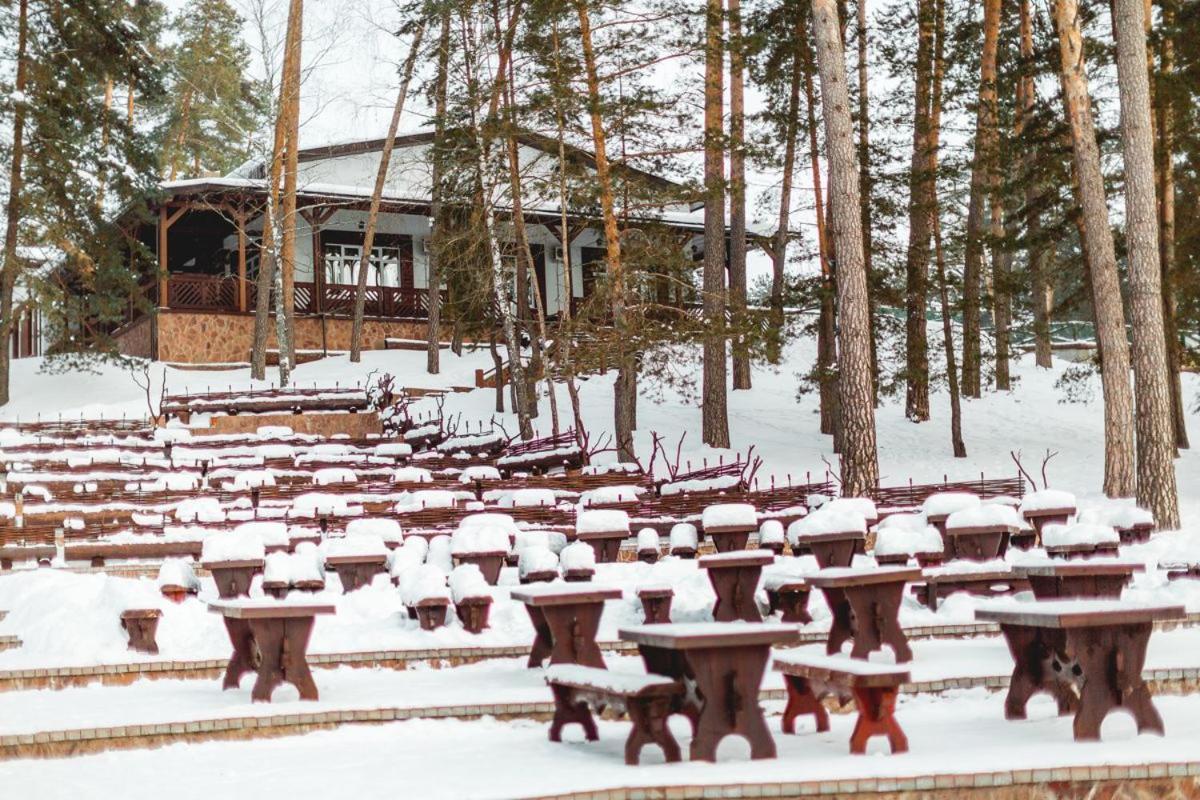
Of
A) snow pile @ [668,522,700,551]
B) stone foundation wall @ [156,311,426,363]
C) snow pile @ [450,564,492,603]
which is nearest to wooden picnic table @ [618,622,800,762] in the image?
snow pile @ [450,564,492,603]

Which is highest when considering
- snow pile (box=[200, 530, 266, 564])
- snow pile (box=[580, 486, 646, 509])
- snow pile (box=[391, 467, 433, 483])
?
snow pile (box=[391, 467, 433, 483])

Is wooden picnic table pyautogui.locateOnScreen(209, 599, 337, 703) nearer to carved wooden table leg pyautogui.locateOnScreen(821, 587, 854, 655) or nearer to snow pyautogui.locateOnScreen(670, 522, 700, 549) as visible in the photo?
carved wooden table leg pyautogui.locateOnScreen(821, 587, 854, 655)

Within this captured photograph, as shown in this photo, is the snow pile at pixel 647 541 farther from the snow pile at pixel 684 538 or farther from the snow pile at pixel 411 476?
the snow pile at pixel 411 476

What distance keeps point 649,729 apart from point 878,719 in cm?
95

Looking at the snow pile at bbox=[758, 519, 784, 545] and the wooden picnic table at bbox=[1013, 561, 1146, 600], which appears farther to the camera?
the snow pile at bbox=[758, 519, 784, 545]

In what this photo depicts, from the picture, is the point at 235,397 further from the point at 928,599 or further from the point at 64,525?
the point at 928,599

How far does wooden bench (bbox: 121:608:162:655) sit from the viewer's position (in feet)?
28.0

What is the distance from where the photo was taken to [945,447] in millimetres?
22047

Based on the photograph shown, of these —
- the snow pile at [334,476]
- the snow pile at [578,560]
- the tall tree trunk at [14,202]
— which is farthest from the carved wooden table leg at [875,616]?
the tall tree trunk at [14,202]

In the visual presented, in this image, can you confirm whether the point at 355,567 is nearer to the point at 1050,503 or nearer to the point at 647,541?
the point at 647,541

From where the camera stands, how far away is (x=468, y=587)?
29.0 ft

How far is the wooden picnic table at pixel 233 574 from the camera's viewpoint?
361 inches

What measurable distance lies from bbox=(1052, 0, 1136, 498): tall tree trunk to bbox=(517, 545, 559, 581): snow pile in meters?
7.37

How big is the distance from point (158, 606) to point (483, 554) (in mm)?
2444
